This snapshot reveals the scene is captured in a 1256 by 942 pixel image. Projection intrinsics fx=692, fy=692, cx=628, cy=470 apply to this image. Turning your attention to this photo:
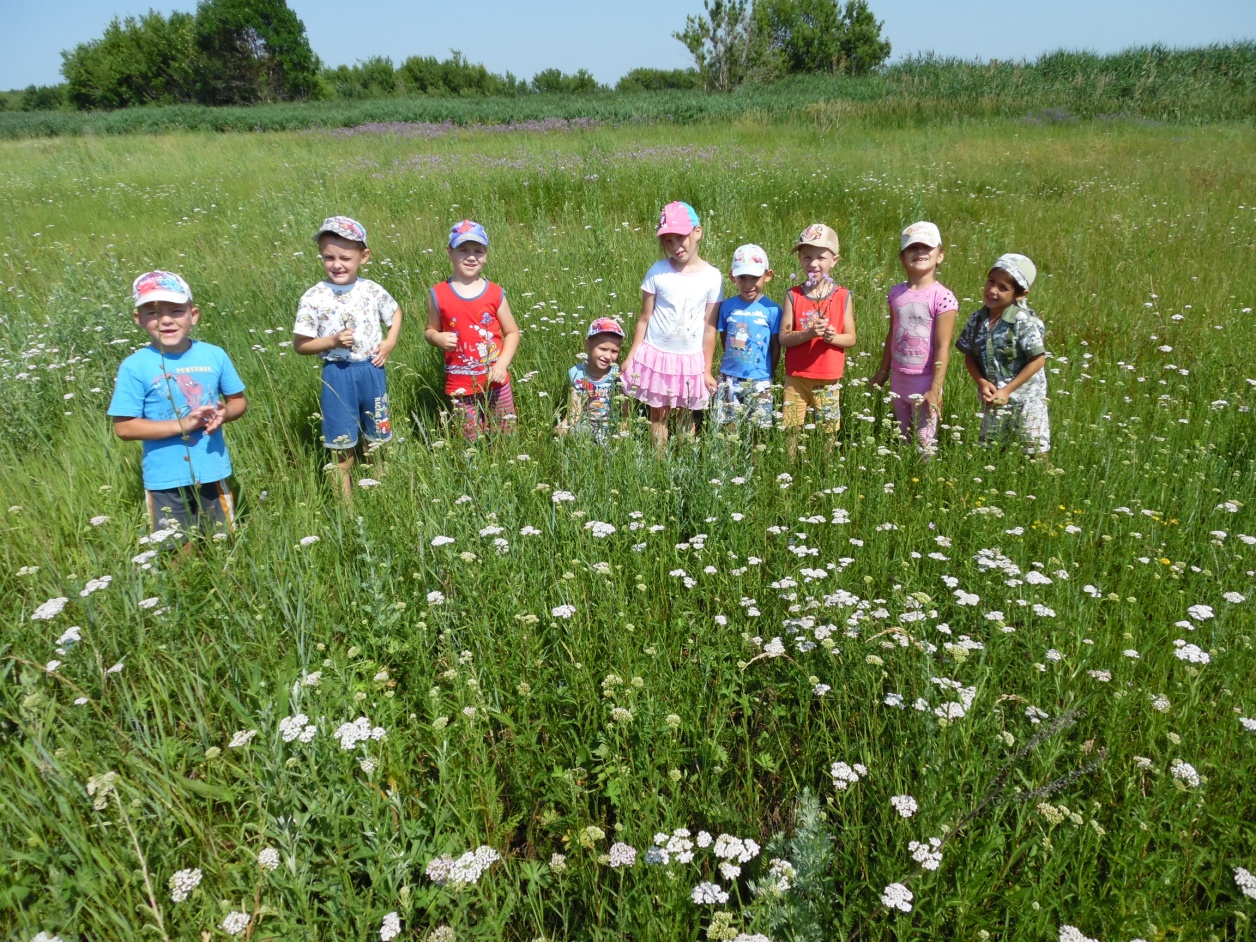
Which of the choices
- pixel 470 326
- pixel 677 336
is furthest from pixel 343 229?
pixel 677 336

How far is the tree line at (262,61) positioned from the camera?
204 ft

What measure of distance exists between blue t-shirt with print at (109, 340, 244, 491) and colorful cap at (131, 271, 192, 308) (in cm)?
29

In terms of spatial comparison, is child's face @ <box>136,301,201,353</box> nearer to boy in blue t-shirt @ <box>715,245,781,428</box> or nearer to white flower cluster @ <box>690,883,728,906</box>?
boy in blue t-shirt @ <box>715,245,781,428</box>

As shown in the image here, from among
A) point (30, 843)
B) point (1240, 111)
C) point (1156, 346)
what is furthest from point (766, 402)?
point (1240, 111)

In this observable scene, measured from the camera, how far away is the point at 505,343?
4.75 metres

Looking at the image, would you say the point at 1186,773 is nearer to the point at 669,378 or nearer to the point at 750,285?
the point at 669,378

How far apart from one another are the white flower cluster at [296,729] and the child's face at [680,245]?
11.8ft

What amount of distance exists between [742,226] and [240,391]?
6698mm

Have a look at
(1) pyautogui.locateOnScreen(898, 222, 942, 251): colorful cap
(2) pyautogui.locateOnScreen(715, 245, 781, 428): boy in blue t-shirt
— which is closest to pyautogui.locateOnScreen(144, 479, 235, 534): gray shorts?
(2) pyautogui.locateOnScreen(715, 245, 781, 428): boy in blue t-shirt

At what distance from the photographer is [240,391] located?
3887 millimetres

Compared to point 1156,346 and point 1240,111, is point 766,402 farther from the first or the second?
point 1240,111

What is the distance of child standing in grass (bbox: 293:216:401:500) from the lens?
14.0ft

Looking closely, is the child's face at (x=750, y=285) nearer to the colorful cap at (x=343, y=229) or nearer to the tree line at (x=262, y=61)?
the colorful cap at (x=343, y=229)

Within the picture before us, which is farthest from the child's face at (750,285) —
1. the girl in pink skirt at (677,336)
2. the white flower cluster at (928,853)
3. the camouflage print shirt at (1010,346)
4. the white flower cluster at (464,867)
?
the white flower cluster at (464,867)
